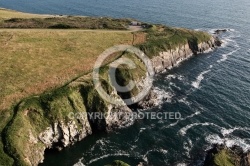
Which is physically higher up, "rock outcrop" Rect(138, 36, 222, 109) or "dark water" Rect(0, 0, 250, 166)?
"rock outcrop" Rect(138, 36, 222, 109)

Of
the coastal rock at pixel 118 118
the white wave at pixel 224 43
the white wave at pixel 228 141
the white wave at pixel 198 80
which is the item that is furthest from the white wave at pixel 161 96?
the white wave at pixel 224 43

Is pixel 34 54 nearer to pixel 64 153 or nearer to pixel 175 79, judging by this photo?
pixel 64 153

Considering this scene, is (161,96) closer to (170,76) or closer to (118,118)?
(170,76)

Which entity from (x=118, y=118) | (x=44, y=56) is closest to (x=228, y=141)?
(x=118, y=118)

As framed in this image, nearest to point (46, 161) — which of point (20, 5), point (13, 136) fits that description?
point (13, 136)

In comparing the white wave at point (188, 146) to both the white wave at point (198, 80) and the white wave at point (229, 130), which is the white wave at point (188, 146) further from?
the white wave at point (198, 80)

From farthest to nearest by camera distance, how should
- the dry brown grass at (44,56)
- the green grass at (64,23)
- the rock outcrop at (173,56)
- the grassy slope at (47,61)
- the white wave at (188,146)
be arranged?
the green grass at (64,23) → the rock outcrop at (173,56) → the dry brown grass at (44,56) → the white wave at (188,146) → the grassy slope at (47,61)

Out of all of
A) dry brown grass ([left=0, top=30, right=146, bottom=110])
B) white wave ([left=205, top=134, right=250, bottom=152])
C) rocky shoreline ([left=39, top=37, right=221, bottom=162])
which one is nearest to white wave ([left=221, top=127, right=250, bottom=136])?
white wave ([left=205, top=134, right=250, bottom=152])

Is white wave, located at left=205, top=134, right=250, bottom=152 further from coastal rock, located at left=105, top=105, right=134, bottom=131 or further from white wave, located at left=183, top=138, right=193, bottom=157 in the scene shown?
coastal rock, located at left=105, top=105, right=134, bottom=131
